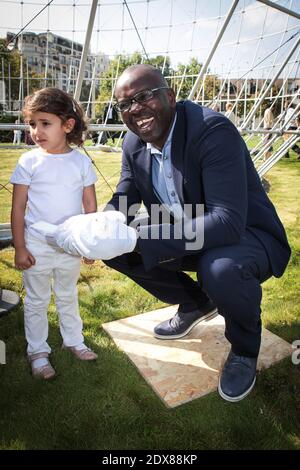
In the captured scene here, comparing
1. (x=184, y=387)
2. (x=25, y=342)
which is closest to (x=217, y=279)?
(x=184, y=387)

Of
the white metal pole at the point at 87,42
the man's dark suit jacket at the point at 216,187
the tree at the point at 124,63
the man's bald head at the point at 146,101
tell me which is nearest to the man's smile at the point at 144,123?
the man's bald head at the point at 146,101

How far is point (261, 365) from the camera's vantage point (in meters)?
1.81

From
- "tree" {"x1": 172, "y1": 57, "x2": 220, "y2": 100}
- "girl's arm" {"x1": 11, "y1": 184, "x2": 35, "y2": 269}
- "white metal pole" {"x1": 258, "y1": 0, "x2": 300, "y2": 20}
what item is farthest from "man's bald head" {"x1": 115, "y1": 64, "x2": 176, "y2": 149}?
"tree" {"x1": 172, "y1": 57, "x2": 220, "y2": 100}

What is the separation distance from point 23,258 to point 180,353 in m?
0.98

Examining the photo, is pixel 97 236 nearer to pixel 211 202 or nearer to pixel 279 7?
pixel 211 202

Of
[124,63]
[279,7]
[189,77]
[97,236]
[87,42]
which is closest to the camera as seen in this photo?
[97,236]

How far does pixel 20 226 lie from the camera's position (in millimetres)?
1655

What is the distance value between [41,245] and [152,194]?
2.05 ft

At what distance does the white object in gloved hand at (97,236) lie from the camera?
137 centimetres

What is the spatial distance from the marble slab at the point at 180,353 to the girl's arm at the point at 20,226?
2.36ft

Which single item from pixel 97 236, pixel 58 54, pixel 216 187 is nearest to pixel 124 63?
pixel 58 54

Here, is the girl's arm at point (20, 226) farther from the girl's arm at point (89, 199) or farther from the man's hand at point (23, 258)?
the girl's arm at point (89, 199)

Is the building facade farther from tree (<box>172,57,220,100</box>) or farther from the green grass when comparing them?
the green grass
